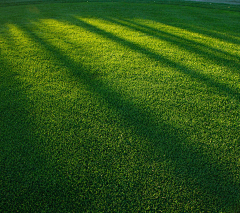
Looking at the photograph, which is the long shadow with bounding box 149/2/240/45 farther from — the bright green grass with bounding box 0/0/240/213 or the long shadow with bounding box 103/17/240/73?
the long shadow with bounding box 103/17/240/73

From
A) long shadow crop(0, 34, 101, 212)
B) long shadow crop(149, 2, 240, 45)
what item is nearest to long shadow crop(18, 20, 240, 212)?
long shadow crop(0, 34, 101, 212)

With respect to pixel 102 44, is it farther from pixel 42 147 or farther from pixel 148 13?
pixel 148 13

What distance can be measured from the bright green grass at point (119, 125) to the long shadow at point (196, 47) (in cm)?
2

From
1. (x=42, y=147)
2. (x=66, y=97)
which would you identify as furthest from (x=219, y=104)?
(x=42, y=147)

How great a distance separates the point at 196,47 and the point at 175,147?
Answer: 239 cm

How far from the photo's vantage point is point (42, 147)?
146 cm

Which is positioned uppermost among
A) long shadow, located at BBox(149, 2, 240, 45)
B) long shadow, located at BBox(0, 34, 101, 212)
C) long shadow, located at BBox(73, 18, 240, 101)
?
long shadow, located at BBox(149, 2, 240, 45)

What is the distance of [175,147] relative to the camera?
1.47 meters

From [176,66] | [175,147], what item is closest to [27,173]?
[175,147]

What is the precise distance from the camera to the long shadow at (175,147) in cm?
120

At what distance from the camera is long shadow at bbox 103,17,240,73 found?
8.94ft

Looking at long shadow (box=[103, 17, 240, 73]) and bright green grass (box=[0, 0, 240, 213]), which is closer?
bright green grass (box=[0, 0, 240, 213])

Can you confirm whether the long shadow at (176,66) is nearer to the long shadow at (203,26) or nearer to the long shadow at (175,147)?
the long shadow at (175,147)

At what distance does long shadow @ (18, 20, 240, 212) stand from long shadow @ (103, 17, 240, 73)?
0.70 m
